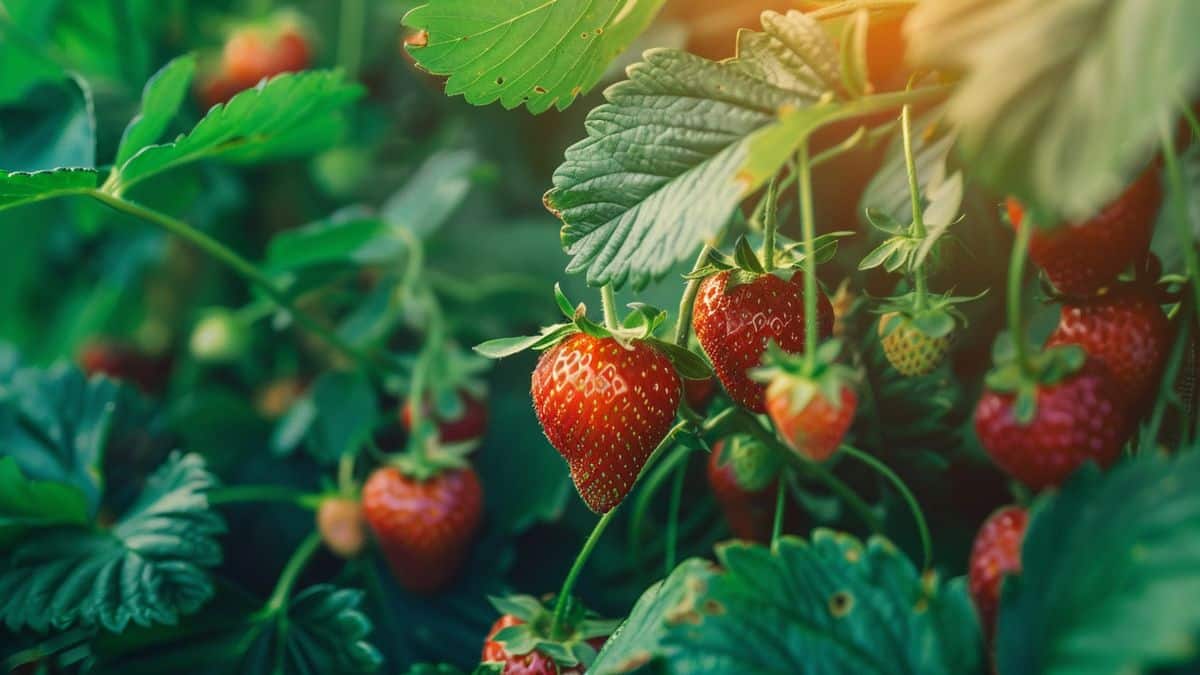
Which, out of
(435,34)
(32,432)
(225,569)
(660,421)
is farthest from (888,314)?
(32,432)

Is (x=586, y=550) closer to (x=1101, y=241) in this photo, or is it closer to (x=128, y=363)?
(x=1101, y=241)

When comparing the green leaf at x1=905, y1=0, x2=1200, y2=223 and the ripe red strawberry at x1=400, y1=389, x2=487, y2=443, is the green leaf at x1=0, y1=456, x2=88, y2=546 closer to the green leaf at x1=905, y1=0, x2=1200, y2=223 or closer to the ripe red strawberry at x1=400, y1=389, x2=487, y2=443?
the ripe red strawberry at x1=400, y1=389, x2=487, y2=443

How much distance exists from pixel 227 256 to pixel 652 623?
55 centimetres

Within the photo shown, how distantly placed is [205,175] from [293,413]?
31 centimetres

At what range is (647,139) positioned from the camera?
1.86ft

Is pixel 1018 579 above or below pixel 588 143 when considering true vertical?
below

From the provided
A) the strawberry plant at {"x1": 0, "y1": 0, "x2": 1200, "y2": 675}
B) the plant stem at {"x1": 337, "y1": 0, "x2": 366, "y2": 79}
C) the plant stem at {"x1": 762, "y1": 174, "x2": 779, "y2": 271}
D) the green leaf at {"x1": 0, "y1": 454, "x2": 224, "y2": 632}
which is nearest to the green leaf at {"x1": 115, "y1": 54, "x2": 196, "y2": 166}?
the strawberry plant at {"x1": 0, "y1": 0, "x2": 1200, "y2": 675}

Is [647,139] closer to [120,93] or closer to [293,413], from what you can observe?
[293,413]

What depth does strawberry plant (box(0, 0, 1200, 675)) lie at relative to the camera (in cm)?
45

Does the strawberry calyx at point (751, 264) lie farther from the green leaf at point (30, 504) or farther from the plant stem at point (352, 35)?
the plant stem at point (352, 35)

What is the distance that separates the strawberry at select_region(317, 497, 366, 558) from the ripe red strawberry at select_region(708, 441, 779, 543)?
0.37 metres

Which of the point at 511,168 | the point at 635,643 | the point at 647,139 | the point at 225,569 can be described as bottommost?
the point at 225,569

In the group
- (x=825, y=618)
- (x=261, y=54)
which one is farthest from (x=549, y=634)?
(x=261, y=54)

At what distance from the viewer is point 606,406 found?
0.61 meters
